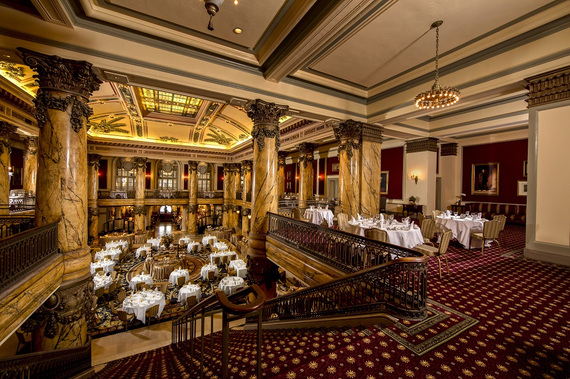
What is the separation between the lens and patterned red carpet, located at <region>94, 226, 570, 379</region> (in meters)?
1.96

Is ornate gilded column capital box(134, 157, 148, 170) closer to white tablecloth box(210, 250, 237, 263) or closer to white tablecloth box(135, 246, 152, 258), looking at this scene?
white tablecloth box(135, 246, 152, 258)

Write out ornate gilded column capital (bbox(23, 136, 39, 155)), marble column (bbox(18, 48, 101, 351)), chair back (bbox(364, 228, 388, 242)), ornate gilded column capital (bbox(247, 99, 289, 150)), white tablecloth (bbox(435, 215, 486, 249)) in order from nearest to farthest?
marble column (bbox(18, 48, 101, 351)) → chair back (bbox(364, 228, 388, 242)) → white tablecloth (bbox(435, 215, 486, 249)) → ornate gilded column capital (bbox(247, 99, 289, 150)) → ornate gilded column capital (bbox(23, 136, 39, 155))

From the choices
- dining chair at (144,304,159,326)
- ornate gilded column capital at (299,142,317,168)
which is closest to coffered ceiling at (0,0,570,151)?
ornate gilded column capital at (299,142,317,168)

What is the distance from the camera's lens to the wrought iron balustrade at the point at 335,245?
3.31 meters

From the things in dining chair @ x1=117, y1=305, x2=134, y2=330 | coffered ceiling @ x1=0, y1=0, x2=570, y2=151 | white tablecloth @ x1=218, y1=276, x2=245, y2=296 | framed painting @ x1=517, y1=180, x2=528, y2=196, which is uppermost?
coffered ceiling @ x1=0, y1=0, x2=570, y2=151

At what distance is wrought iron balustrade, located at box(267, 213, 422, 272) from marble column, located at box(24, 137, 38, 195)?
1193 centimetres

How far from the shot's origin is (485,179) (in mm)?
10961

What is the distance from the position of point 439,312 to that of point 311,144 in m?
11.0

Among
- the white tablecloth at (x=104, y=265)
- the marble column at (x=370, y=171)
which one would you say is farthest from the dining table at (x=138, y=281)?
the marble column at (x=370, y=171)

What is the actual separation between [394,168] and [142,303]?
12544mm

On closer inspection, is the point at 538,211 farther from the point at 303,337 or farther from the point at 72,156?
the point at 72,156

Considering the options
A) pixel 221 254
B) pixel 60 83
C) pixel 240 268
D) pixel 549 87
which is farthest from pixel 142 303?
pixel 549 87

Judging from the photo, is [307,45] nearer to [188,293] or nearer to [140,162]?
[188,293]

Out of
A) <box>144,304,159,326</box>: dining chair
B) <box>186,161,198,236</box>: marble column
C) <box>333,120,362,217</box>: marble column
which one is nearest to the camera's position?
<box>144,304,159,326</box>: dining chair
